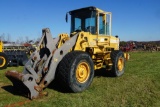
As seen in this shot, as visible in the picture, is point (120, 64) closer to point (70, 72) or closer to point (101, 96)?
point (101, 96)

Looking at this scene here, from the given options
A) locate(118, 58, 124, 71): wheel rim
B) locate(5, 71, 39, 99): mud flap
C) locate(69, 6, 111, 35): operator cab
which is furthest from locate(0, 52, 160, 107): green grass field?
locate(69, 6, 111, 35): operator cab

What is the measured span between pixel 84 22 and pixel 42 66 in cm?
311

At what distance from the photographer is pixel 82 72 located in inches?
292

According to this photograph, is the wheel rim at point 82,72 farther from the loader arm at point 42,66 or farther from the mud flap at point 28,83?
the mud flap at point 28,83

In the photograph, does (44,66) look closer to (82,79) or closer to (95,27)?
(82,79)

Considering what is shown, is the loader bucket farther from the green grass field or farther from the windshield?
the windshield

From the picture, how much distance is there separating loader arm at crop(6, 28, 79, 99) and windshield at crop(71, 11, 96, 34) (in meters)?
1.53

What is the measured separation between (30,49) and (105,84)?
2030cm

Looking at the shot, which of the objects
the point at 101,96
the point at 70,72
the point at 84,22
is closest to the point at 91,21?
the point at 84,22

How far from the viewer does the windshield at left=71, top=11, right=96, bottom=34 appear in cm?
909

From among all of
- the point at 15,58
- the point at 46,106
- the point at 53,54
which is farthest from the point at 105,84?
the point at 15,58

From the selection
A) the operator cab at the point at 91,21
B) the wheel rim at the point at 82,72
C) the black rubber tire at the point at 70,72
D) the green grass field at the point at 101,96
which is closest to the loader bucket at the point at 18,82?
the green grass field at the point at 101,96

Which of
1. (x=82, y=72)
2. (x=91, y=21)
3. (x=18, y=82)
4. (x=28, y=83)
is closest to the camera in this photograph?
(x=28, y=83)

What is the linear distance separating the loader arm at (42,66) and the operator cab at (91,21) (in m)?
1.57
